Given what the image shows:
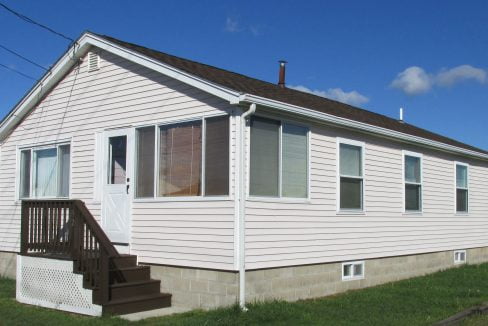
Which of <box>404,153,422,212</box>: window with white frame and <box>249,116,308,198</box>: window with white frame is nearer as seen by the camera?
<box>249,116,308,198</box>: window with white frame

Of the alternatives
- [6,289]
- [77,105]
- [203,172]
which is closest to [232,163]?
[203,172]

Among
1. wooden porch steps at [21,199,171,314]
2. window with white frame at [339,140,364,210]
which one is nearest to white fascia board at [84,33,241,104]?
wooden porch steps at [21,199,171,314]

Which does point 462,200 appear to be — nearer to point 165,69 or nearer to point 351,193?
point 351,193

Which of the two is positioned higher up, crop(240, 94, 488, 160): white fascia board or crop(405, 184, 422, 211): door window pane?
crop(240, 94, 488, 160): white fascia board

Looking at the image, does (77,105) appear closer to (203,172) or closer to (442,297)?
(203,172)

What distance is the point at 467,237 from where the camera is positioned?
54.4 ft

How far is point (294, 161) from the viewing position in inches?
405

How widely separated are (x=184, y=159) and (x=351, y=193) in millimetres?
3645

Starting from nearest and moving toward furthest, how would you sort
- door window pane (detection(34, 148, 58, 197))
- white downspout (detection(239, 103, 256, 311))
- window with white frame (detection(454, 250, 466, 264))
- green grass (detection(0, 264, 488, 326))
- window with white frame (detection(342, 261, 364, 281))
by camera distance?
green grass (detection(0, 264, 488, 326))
white downspout (detection(239, 103, 256, 311))
window with white frame (detection(342, 261, 364, 281))
door window pane (detection(34, 148, 58, 197))
window with white frame (detection(454, 250, 466, 264))

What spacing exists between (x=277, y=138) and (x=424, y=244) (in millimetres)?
6270

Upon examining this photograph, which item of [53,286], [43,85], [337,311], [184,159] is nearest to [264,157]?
[184,159]

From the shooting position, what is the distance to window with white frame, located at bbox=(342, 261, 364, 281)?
11.6 m

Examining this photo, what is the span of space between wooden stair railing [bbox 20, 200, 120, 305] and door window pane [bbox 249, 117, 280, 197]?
2506 millimetres

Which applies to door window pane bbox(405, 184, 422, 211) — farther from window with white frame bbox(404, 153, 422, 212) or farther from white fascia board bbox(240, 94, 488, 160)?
white fascia board bbox(240, 94, 488, 160)
